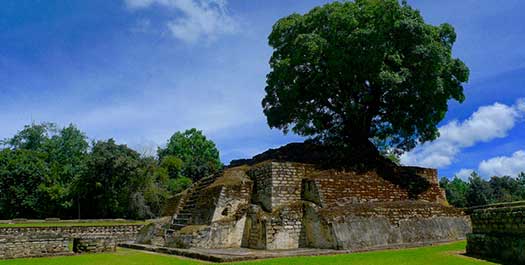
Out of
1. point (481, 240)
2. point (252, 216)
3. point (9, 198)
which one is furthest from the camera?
point (9, 198)

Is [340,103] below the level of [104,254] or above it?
above

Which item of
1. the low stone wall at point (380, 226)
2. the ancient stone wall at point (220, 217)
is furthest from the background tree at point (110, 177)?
the low stone wall at point (380, 226)

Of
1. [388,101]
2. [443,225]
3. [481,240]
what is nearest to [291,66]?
[388,101]

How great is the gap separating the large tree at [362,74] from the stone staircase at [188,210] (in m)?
4.61

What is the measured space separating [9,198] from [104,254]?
30.2m

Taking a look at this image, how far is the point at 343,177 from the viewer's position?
15391mm

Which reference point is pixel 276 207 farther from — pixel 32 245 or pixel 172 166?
pixel 172 166

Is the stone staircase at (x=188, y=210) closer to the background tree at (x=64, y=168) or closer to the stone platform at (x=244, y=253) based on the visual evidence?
the stone platform at (x=244, y=253)

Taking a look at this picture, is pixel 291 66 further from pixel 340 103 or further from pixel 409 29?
pixel 409 29

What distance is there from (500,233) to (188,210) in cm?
1104

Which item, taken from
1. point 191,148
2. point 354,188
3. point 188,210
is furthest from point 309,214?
point 191,148

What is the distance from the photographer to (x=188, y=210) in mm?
16797

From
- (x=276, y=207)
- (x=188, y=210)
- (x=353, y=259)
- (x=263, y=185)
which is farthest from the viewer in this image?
(x=188, y=210)

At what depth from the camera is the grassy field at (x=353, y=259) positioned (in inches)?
372
